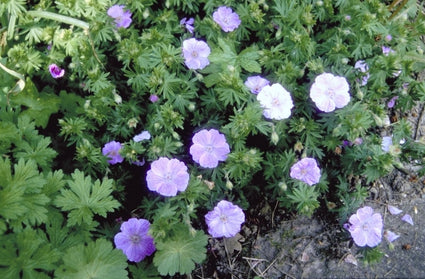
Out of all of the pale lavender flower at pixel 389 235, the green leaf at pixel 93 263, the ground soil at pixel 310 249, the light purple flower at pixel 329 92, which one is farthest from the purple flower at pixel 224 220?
the pale lavender flower at pixel 389 235

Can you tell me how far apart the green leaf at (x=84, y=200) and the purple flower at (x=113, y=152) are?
26cm

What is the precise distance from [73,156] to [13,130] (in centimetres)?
55

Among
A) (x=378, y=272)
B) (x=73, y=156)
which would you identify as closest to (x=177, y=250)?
(x=73, y=156)

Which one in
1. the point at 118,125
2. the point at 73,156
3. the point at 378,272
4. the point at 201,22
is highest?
the point at 201,22

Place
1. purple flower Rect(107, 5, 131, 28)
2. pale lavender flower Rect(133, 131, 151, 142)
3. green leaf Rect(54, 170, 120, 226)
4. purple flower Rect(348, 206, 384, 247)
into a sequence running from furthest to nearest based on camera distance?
purple flower Rect(107, 5, 131, 28), pale lavender flower Rect(133, 131, 151, 142), purple flower Rect(348, 206, 384, 247), green leaf Rect(54, 170, 120, 226)

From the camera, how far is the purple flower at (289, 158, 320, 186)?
102 inches

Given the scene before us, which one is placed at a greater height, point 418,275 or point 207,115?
point 207,115

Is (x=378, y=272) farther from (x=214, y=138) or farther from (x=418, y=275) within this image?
(x=214, y=138)

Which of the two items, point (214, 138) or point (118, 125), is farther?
point (118, 125)

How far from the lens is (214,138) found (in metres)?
2.62

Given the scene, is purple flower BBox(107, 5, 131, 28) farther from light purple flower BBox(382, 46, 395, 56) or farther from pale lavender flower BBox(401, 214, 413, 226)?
pale lavender flower BBox(401, 214, 413, 226)

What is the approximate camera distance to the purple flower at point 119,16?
302 cm

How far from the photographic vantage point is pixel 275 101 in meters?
2.64

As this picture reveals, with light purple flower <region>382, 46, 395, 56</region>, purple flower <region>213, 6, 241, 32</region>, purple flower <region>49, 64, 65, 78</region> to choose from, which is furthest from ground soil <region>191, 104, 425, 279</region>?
purple flower <region>49, 64, 65, 78</region>
